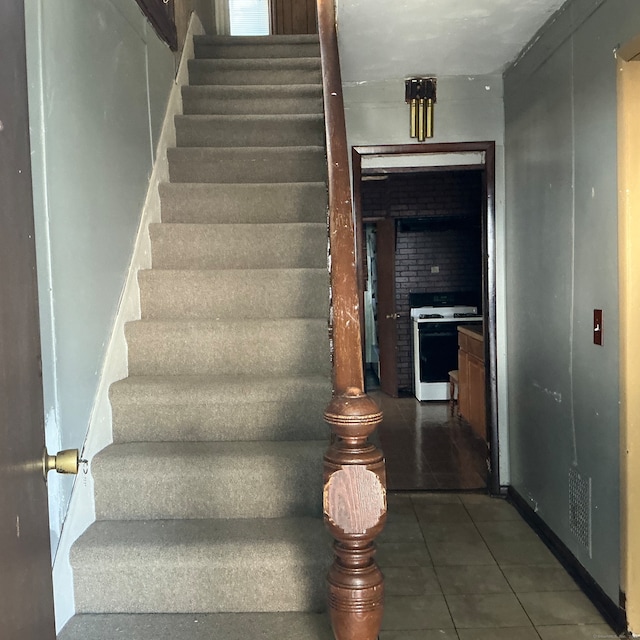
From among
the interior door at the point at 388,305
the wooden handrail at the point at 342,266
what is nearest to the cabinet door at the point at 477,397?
the interior door at the point at 388,305

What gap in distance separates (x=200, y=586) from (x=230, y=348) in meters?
0.91

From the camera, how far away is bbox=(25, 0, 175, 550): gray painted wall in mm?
1600

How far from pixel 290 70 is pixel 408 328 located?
3849 mm

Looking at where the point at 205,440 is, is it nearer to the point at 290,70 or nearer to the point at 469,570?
the point at 469,570

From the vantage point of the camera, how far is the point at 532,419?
3113 mm

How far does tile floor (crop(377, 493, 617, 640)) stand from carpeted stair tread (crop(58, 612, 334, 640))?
29.5 inches

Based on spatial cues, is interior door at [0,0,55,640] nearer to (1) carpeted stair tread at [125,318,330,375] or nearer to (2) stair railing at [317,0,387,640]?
(2) stair railing at [317,0,387,640]

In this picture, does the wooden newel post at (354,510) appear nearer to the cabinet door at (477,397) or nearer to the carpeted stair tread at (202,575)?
the carpeted stair tread at (202,575)

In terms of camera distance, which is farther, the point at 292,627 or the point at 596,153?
the point at 596,153

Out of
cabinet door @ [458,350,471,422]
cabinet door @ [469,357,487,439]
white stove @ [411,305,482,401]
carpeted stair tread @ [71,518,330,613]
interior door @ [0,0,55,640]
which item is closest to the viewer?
interior door @ [0,0,55,640]

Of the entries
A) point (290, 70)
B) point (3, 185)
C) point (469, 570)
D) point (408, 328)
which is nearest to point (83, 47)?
point (3, 185)

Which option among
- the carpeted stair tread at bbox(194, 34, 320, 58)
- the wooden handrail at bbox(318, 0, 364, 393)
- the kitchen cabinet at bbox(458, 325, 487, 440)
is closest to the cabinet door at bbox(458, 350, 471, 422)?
the kitchen cabinet at bbox(458, 325, 487, 440)

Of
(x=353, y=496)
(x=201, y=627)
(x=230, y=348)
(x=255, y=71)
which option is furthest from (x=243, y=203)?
(x=353, y=496)

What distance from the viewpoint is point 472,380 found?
509cm
